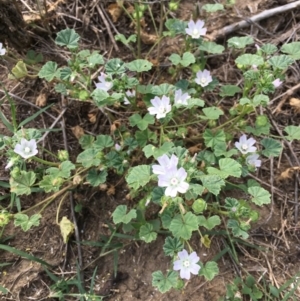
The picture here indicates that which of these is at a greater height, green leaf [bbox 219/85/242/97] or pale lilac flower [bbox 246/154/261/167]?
green leaf [bbox 219/85/242/97]

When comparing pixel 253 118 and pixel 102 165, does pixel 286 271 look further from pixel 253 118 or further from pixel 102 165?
pixel 102 165

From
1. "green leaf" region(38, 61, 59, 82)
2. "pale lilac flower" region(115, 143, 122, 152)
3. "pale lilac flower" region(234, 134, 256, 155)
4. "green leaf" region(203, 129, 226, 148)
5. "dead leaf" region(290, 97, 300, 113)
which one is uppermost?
"green leaf" region(38, 61, 59, 82)

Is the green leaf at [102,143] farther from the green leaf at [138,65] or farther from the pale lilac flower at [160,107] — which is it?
the green leaf at [138,65]

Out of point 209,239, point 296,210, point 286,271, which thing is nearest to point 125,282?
point 209,239

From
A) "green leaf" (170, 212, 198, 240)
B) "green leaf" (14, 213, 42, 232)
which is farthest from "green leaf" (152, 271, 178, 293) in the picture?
"green leaf" (14, 213, 42, 232)

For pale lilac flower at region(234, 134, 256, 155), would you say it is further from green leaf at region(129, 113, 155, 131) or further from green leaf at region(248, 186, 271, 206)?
green leaf at region(129, 113, 155, 131)

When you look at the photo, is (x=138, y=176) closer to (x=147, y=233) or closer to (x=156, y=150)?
(x=156, y=150)

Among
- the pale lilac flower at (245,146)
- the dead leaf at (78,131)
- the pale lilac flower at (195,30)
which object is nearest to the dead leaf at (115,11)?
the pale lilac flower at (195,30)
